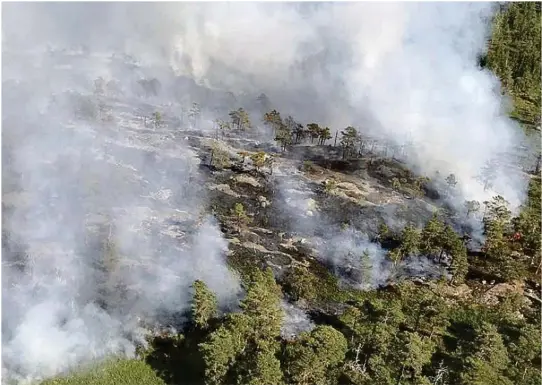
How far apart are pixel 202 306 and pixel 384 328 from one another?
416 inches

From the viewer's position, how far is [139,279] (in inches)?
1576

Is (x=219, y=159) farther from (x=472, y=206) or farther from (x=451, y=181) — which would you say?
(x=472, y=206)

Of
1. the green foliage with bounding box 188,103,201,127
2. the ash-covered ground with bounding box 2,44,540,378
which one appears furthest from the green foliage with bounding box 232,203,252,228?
the green foliage with bounding box 188,103,201,127

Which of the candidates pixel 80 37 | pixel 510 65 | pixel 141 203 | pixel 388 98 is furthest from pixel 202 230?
pixel 510 65

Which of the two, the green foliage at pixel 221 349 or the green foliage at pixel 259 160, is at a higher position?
the green foliage at pixel 259 160

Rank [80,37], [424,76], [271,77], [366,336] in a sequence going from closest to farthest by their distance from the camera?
[366,336]
[424,76]
[271,77]
[80,37]

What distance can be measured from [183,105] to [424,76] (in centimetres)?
3037

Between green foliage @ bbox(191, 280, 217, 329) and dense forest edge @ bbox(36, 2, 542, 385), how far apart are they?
6 cm

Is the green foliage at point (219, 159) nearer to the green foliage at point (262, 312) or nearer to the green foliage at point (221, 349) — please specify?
the green foliage at point (262, 312)

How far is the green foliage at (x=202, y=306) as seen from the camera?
3525 cm

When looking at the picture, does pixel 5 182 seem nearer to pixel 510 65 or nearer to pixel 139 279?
pixel 139 279

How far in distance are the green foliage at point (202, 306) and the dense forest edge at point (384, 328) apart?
0.21ft

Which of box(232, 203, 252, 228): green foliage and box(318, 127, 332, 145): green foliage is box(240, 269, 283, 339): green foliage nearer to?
box(232, 203, 252, 228): green foliage

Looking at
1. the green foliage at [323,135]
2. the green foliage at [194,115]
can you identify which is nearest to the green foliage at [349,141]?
the green foliage at [323,135]
